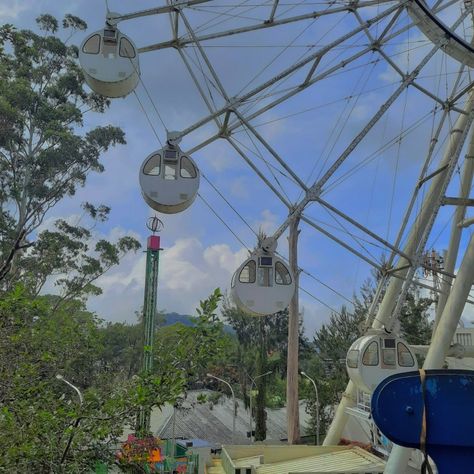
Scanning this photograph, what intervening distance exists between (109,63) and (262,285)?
546 centimetres

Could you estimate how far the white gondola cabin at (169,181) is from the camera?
1070 centimetres

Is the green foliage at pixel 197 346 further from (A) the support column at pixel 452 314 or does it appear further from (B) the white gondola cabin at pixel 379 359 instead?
(A) the support column at pixel 452 314

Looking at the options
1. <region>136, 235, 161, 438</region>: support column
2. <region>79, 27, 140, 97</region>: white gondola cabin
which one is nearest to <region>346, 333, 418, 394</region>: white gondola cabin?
<region>79, 27, 140, 97</region>: white gondola cabin

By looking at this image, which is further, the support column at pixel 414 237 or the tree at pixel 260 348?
the tree at pixel 260 348

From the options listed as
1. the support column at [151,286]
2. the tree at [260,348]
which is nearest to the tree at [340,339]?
the tree at [260,348]

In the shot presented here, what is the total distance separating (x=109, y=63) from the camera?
1070 centimetres

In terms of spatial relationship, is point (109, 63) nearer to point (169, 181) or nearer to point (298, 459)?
point (169, 181)

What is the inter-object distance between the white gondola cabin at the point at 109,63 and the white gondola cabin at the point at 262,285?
4.42 m

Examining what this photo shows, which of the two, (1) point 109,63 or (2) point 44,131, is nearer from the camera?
(1) point 109,63

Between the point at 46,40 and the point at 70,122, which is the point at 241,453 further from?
the point at 46,40

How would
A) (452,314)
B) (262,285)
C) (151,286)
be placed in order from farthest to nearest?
(151,286) < (452,314) < (262,285)

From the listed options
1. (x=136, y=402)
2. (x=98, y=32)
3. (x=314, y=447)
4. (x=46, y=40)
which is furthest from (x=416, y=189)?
(x=46, y=40)

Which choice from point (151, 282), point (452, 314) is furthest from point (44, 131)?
point (452, 314)

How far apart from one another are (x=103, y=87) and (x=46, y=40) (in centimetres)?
1953
